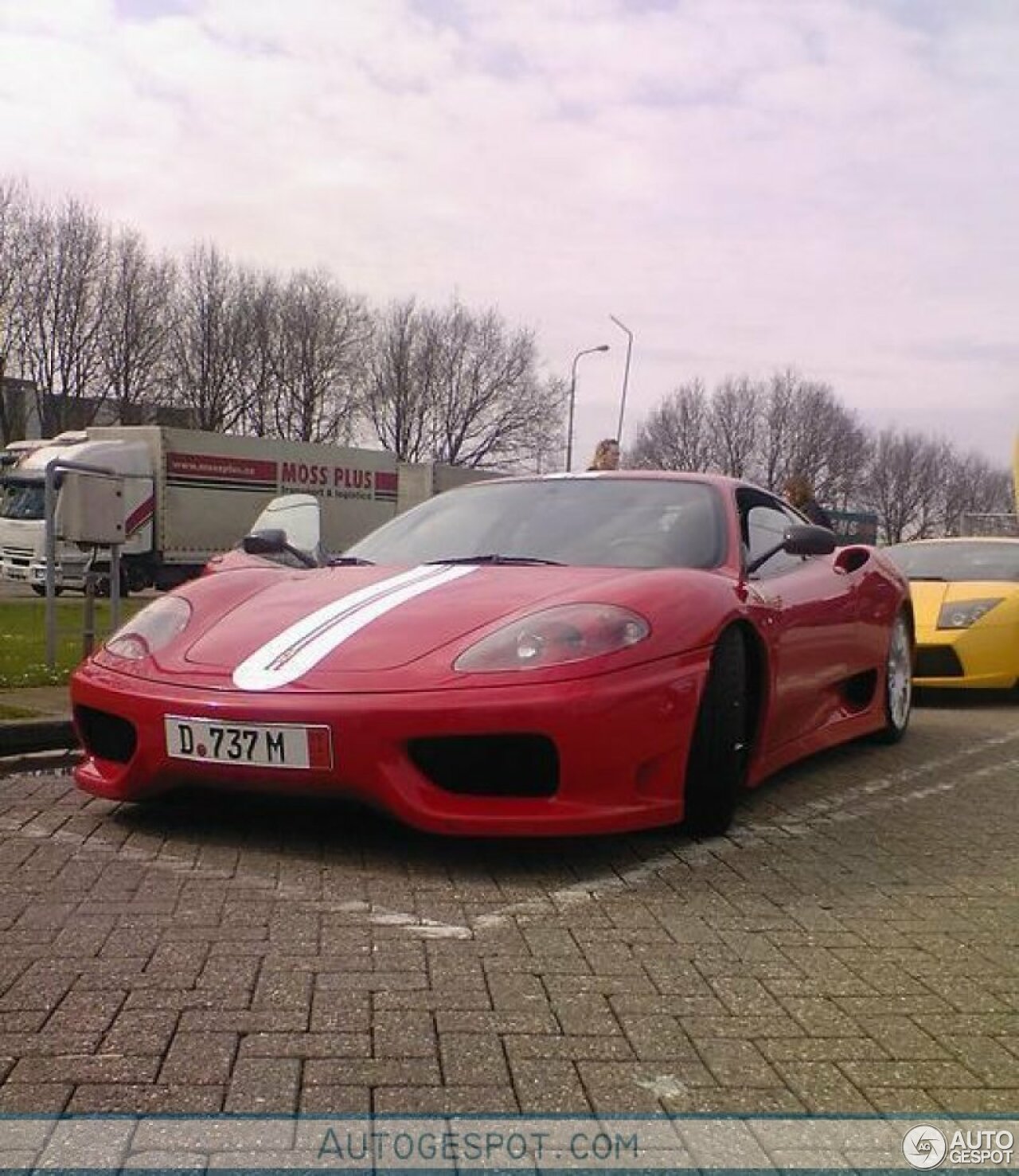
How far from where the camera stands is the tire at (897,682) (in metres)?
5.71

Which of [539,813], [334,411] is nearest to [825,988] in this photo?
[539,813]

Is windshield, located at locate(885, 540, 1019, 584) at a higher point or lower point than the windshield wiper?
lower

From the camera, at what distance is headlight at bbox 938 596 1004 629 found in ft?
25.4

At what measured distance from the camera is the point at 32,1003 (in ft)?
7.65

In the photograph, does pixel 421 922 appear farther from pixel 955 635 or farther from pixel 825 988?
pixel 955 635

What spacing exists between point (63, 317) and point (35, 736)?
122 feet

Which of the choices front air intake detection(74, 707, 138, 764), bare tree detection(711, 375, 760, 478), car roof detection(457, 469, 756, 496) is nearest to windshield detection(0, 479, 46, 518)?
car roof detection(457, 469, 756, 496)

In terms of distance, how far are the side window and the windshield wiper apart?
31.0 inches

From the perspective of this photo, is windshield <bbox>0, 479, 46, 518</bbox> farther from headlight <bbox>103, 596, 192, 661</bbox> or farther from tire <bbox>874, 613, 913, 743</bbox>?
headlight <bbox>103, 596, 192, 661</bbox>

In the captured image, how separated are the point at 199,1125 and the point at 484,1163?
1.50 feet

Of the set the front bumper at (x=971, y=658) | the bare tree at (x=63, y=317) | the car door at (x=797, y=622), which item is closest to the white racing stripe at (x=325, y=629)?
the car door at (x=797, y=622)

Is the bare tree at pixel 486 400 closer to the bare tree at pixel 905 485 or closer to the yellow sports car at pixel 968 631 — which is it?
the bare tree at pixel 905 485

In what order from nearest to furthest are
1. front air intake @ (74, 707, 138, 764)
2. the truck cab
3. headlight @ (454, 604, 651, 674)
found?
headlight @ (454, 604, 651, 674) → front air intake @ (74, 707, 138, 764) → the truck cab

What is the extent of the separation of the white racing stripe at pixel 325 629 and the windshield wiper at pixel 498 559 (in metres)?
0.18
